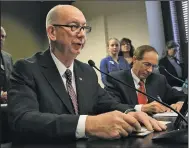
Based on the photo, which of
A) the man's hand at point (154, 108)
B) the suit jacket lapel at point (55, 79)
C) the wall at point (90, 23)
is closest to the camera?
the suit jacket lapel at point (55, 79)

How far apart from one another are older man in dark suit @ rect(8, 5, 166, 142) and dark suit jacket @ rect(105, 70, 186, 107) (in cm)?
46

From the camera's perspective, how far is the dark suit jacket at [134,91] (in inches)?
79.2

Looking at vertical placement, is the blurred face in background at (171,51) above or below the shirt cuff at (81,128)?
above

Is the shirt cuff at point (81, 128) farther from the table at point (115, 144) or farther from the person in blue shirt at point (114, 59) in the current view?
the person in blue shirt at point (114, 59)

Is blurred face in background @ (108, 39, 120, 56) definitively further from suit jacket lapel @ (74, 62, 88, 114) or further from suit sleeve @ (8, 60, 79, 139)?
suit sleeve @ (8, 60, 79, 139)

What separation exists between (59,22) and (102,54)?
87 centimetres

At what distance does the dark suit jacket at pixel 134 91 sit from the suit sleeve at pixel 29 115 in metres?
0.78

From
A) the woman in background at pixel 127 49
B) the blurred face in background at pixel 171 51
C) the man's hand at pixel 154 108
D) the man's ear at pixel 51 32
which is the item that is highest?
the man's ear at pixel 51 32

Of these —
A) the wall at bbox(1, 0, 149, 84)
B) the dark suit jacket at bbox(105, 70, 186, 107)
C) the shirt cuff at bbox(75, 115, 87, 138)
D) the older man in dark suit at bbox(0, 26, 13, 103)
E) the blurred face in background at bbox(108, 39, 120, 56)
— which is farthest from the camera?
the blurred face in background at bbox(108, 39, 120, 56)

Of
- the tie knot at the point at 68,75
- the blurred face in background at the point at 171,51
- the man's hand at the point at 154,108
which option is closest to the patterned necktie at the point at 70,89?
the tie knot at the point at 68,75

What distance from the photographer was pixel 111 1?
249cm

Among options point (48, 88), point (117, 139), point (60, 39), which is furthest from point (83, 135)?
point (60, 39)

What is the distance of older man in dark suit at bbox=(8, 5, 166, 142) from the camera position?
2.99 ft

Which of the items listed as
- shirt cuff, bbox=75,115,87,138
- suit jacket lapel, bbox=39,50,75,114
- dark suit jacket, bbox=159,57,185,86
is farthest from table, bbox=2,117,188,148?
dark suit jacket, bbox=159,57,185,86
